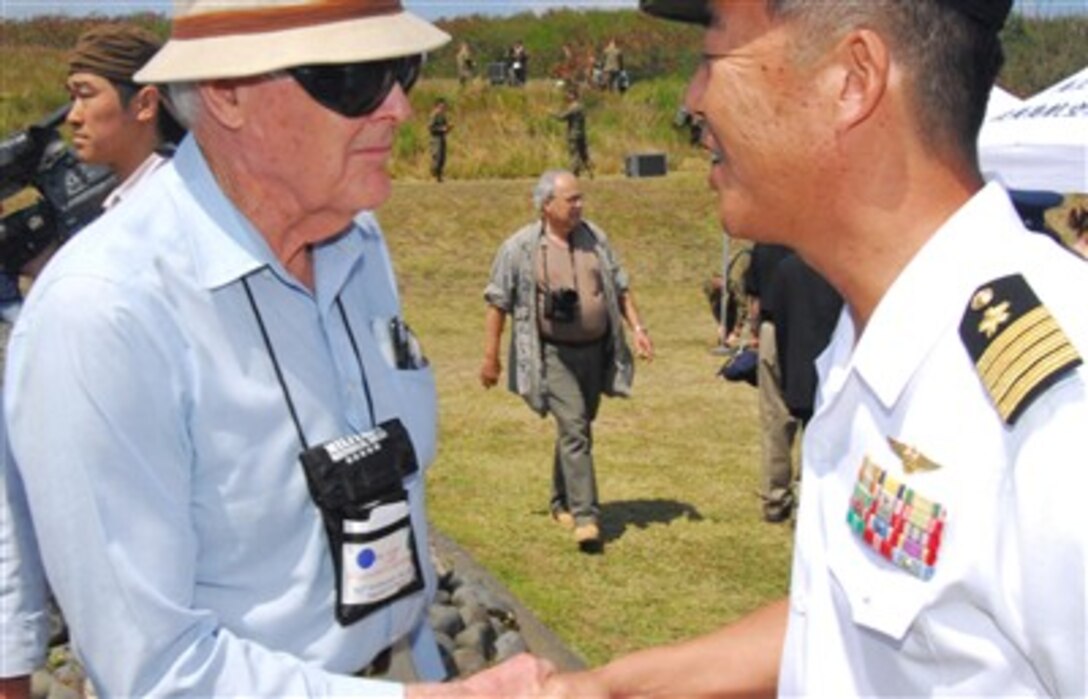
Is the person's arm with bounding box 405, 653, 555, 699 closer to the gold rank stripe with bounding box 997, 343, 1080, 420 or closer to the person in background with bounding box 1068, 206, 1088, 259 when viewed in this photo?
the gold rank stripe with bounding box 997, 343, 1080, 420

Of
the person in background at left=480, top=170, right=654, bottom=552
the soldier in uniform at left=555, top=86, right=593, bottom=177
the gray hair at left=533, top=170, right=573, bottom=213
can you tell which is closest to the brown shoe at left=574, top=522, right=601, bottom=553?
the person in background at left=480, top=170, right=654, bottom=552

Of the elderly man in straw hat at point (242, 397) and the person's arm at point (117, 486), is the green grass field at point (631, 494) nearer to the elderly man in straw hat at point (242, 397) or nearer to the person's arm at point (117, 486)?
the elderly man in straw hat at point (242, 397)

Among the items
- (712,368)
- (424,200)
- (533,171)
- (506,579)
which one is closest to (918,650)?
(506,579)

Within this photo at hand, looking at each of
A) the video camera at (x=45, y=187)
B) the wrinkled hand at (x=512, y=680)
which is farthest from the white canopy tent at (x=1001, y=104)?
the wrinkled hand at (x=512, y=680)

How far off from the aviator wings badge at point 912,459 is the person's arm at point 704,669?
0.73 m

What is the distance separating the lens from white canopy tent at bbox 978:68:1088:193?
662 centimetres

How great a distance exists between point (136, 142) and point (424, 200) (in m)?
16.9

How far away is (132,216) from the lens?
1.98m

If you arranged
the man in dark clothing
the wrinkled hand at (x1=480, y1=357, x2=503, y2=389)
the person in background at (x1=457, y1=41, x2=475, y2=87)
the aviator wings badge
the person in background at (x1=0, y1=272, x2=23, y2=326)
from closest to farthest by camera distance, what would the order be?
the aviator wings badge < the person in background at (x1=0, y1=272, x2=23, y2=326) < the man in dark clothing < the wrinkled hand at (x1=480, y1=357, x2=503, y2=389) < the person in background at (x1=457, y1=41, x2=475, y2=87)

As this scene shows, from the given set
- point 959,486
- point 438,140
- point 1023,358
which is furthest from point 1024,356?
point 438,140

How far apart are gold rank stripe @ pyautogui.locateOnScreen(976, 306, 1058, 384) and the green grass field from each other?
16.0 ft

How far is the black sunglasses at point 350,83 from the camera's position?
6.77 ft

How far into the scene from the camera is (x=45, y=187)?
17.6 ft

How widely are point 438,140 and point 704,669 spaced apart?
24.2m
